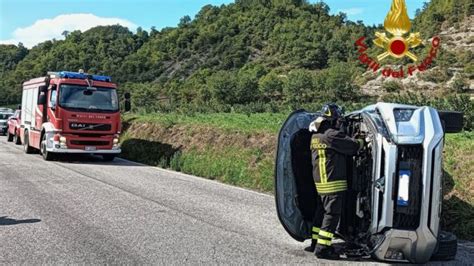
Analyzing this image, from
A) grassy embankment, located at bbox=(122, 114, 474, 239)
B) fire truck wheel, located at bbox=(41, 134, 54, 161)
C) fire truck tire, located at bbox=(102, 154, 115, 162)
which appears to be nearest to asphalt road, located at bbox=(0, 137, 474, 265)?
grassy embankment, located at bbox=(122, 114, 474, 239)

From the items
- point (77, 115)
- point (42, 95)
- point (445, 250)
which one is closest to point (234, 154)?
point (77, 115)

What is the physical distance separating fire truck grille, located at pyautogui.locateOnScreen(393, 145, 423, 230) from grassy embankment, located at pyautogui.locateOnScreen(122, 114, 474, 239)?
275 cm

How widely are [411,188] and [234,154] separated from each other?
1020 cm

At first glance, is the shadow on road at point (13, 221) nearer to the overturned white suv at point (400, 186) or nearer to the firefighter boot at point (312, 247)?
the firefighter boot at point (312, 247)

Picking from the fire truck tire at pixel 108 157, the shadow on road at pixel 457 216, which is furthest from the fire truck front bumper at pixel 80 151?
the shadow on road at pixel 457 216

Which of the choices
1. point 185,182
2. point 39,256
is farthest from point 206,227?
point 185,182

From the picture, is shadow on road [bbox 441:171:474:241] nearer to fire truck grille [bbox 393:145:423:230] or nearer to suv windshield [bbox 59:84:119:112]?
fire truck grille [bbox 393:145:423:230]

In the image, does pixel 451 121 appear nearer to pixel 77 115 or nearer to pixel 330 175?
pixel 330 175

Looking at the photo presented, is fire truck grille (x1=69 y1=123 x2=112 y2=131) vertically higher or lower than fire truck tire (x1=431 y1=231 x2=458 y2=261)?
higher

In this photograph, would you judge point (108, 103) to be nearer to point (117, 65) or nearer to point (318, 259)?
point (318, 259)

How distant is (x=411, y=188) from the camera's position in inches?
197

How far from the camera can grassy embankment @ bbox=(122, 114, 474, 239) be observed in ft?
26.8

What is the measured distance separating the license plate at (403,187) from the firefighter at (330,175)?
66cm

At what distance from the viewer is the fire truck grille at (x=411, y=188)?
5.00 metres
